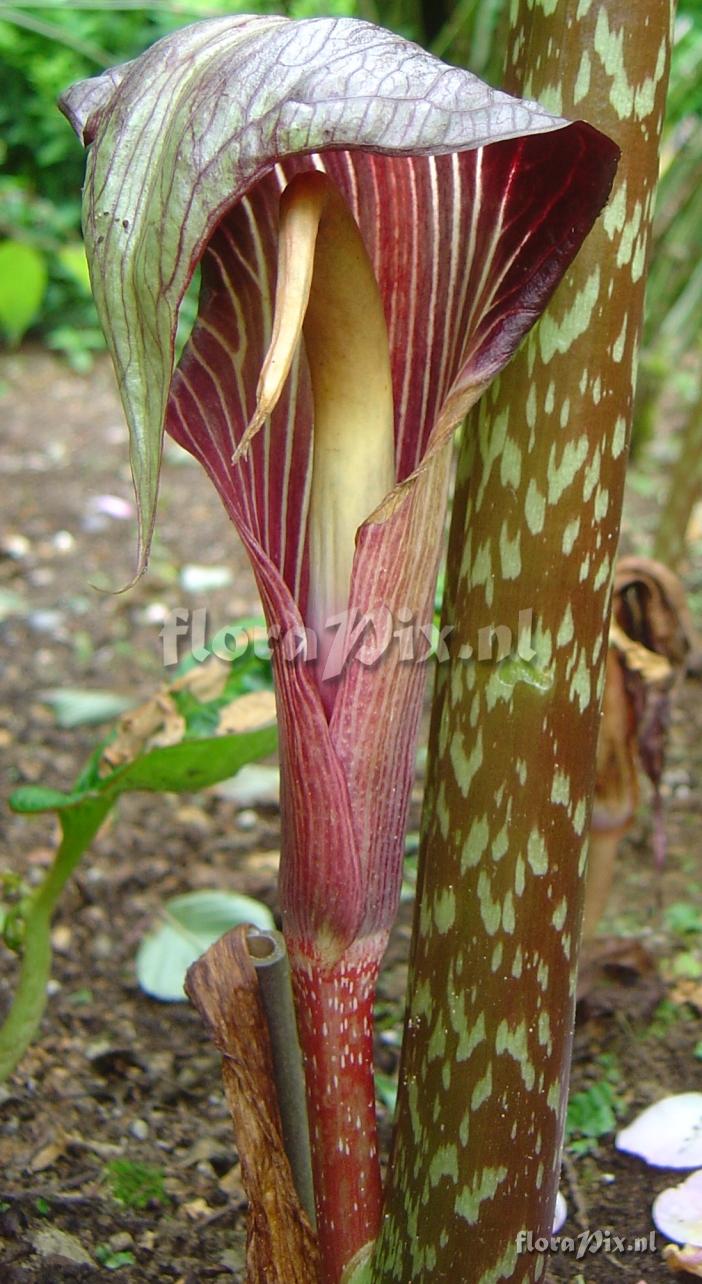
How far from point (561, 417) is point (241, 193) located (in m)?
0.28

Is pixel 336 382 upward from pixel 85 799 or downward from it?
upward

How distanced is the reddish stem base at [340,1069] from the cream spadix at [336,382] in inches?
7.7

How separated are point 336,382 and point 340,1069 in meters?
0.50

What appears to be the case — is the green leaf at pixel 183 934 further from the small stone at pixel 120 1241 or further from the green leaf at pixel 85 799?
the small stone at pixel 120 1241

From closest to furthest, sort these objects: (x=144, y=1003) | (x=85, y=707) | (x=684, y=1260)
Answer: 1. (x=684, y=1260)
2. (x=144, y=1003)
3. (x=85, y=707)

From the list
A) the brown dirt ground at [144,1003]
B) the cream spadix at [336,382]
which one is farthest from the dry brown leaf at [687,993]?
the cream spadix at [336,382]

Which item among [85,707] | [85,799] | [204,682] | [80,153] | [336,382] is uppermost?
[80,153]

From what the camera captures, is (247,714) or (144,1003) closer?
(247,714)

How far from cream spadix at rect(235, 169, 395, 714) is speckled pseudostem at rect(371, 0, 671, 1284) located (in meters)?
0.07

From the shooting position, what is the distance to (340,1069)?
0.93 metres

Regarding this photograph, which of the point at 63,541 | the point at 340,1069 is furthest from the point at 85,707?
the point at 340,1069

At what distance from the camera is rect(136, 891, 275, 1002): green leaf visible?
1.70 m

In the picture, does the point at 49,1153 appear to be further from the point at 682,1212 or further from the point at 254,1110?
the point at 682,1212

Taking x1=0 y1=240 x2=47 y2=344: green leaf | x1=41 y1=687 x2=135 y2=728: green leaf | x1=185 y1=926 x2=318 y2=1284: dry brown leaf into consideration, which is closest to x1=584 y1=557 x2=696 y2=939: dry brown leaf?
x1=185 y1=926 x2=318 y2=1284: dry brown leaf
